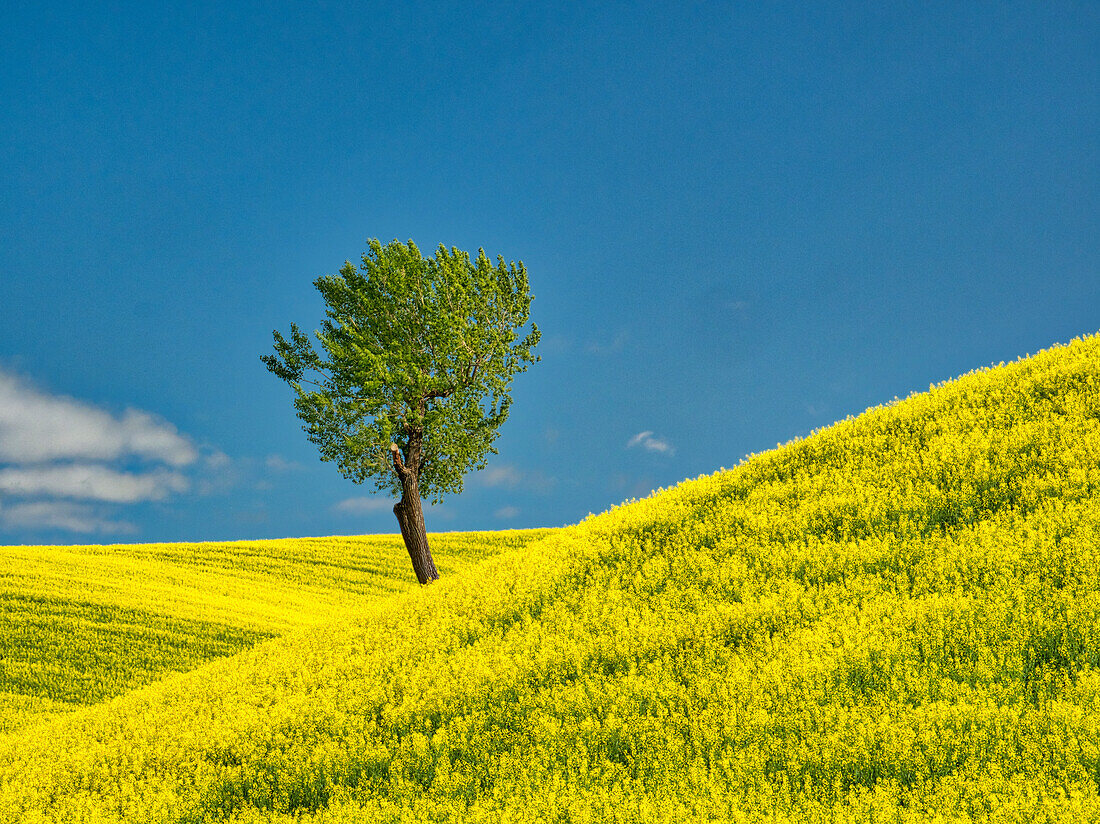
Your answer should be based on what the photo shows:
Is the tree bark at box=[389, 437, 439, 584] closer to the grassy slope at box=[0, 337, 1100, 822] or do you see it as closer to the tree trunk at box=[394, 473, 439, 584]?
the tree trunk at box=[394, 473, 439, 584]

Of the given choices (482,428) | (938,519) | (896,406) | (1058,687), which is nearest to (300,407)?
(482,428)

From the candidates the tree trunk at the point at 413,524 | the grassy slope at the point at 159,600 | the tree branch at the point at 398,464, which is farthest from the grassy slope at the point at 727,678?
the tree branch at the point at 398,464

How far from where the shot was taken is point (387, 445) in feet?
87.5

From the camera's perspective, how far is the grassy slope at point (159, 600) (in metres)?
22.5

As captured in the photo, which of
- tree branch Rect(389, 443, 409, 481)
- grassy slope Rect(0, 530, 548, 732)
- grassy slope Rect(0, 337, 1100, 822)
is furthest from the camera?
tree branch Rect(389, 443, 409, 481)

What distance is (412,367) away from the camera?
26281mm

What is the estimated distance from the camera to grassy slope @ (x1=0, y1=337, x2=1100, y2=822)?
7.24 m

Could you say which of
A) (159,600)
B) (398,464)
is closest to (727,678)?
(398,464)

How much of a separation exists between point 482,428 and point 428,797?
65.7ft

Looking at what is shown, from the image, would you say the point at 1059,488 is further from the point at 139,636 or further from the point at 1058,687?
the point at 139,636

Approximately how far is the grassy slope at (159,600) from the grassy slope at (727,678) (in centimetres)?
638

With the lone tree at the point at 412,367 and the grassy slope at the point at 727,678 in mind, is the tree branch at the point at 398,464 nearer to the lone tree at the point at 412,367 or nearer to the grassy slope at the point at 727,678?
the lone tree at the point at 412,367

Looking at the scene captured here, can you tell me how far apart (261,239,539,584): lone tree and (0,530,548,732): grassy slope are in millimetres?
7078

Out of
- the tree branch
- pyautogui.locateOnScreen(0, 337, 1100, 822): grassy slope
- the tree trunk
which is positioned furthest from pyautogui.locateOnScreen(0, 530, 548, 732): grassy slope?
the tree branch
